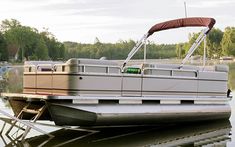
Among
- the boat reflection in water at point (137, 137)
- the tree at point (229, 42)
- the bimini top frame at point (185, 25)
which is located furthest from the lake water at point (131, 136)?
the tree at point (229, 42)

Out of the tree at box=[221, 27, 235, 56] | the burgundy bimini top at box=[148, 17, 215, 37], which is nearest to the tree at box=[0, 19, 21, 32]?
the tree at box=[221, 27, 235, 56]

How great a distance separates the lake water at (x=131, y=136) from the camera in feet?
32.6

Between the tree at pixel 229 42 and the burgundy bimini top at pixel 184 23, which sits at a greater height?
the tree at pixel 229 42

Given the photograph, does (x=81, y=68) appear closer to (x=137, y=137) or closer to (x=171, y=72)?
(x=137, y=137)

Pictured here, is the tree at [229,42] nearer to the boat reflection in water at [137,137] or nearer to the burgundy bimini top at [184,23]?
the burgundy bimini top at [184,23]

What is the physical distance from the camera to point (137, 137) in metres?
10.6

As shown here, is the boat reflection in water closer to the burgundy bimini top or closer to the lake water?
the lake water

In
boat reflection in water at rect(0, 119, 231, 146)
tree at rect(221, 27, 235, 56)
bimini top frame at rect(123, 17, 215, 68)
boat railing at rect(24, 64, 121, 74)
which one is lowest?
boat reflection in water at rect(0, 119, 231, 146)

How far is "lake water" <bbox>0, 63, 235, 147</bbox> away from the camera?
32.6 feet

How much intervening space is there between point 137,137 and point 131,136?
18 cm

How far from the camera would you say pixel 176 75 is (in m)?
11.6

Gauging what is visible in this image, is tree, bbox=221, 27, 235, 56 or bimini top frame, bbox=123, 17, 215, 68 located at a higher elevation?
tree, bbox=221, 27, 235, 56

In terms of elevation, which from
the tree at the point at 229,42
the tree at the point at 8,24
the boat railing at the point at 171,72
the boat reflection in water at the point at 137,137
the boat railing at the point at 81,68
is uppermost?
the tree at the point at 8,24

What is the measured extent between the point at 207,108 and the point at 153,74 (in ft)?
7.47
